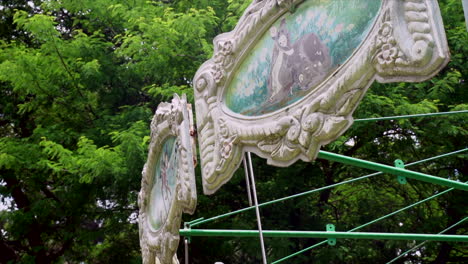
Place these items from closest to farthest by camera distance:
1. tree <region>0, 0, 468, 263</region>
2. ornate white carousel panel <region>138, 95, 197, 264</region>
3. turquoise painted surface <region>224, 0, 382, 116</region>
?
1. turquoise painted surface <region>224, 0, 382, 116</region>
2. ornate white carousel panel <region>138, 95, 197, 264</region>
3. tree <region>0, 0, 468, 263</region>

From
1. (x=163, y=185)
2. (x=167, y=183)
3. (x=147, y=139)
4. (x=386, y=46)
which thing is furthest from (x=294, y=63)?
→ (x=147, y=139)

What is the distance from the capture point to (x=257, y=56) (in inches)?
153

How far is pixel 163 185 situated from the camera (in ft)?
15.6

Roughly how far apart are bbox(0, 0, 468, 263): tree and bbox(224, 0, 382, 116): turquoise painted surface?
539 cm

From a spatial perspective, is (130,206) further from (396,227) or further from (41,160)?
(396,227)

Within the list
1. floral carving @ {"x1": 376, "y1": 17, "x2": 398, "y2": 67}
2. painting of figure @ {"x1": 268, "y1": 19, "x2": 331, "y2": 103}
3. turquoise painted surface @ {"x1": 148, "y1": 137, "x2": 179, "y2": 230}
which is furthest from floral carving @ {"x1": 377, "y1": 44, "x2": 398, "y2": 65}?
turquoise painted surface @ {"x1": 148, "y1": 137, "x2": 179, "y2": 230}

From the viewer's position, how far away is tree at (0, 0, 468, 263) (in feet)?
32.0

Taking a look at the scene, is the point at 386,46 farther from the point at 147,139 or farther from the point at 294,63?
the point at 147,139

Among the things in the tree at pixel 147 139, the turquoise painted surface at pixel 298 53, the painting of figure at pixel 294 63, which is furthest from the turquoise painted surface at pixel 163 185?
the tree at pixel 147 139

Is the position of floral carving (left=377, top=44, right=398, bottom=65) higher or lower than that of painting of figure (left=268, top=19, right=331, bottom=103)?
lower

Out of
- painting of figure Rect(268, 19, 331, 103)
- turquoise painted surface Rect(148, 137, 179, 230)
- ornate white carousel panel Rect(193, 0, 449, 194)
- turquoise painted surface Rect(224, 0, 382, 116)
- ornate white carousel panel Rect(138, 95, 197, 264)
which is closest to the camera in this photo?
ornate white carousel panel Rect(193, 0, 449, 194)

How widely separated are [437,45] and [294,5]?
1.05m

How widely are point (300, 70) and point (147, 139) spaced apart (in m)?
6.02

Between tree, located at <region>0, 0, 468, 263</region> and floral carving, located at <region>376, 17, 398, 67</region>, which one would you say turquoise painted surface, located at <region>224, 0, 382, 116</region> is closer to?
floral carving, located at <region>376, 17, 398, 67</region>
